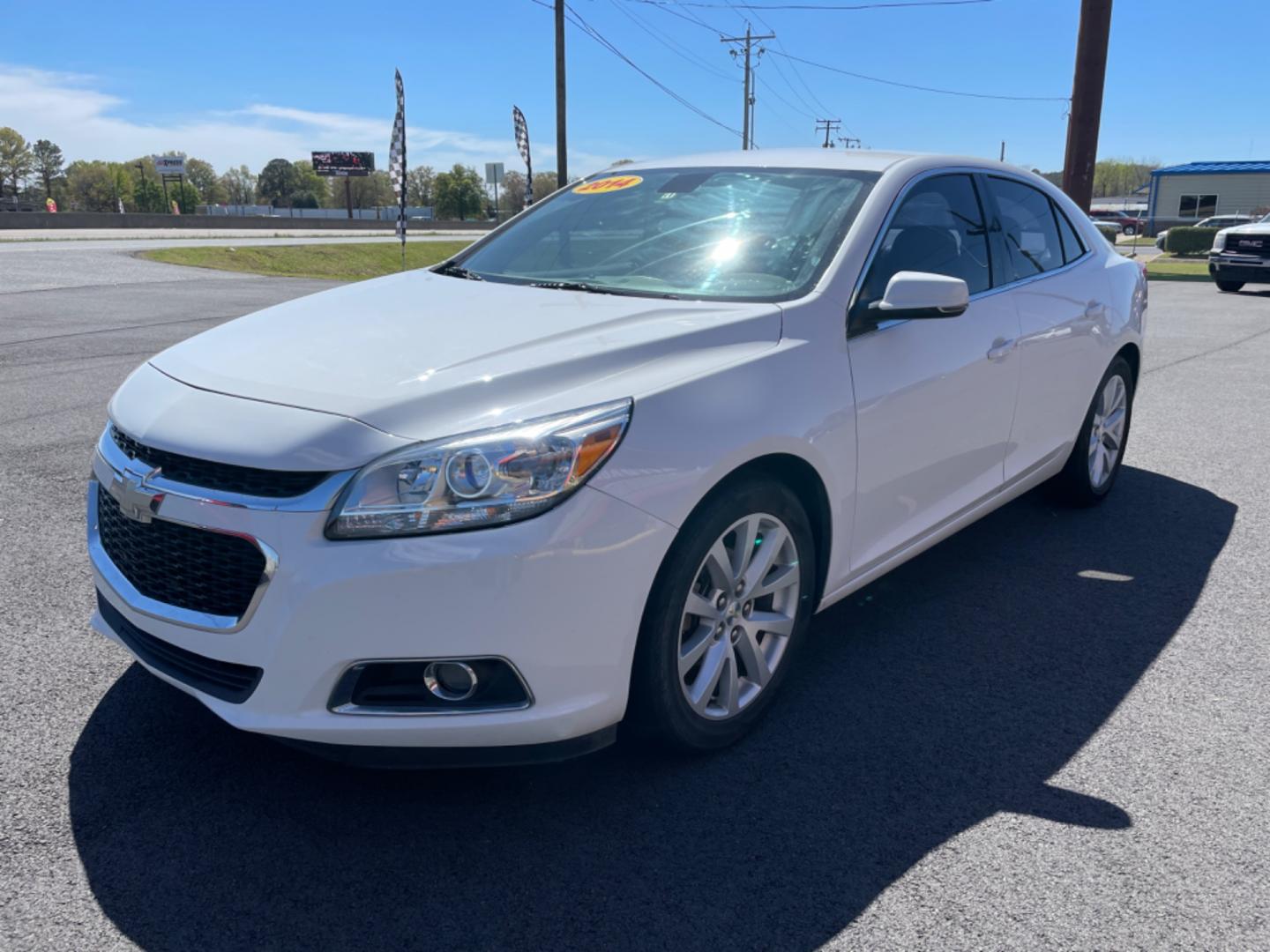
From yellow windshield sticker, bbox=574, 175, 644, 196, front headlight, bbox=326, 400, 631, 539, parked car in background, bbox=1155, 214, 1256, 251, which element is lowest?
front headlight, bbox=326, 400, 631, 539

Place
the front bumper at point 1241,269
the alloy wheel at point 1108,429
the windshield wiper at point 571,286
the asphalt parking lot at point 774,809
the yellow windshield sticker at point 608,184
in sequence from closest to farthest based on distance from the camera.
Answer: the asphalt parking lot at point 774,809 < the windshield wiper at point 571,286 < the yellow windshield sticker at point 608,184 < the alloy wheel at point 1108,429 < the front bumper at point 1241,269

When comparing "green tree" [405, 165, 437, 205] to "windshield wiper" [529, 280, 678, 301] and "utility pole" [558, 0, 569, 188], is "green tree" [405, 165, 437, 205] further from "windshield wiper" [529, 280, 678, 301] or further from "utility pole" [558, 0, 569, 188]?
"windshield wiper" [529, 280, 678, 301]

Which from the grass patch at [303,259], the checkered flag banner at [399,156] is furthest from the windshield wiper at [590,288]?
the grass patch at [303,259]

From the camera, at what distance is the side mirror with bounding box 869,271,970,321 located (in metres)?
3.12

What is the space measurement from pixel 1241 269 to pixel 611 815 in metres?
21.0

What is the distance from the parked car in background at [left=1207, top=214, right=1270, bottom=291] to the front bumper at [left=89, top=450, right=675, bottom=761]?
20.7 meters

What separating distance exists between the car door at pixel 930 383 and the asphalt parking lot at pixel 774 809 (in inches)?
20.3

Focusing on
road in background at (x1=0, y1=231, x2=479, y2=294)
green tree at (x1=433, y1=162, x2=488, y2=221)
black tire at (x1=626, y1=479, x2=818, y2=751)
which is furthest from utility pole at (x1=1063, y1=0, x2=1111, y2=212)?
green tree at (x1=433, y1=162, x2=488, y2=221)

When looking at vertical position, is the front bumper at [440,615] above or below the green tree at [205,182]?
below

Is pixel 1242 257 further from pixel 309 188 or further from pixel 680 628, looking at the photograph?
pixel 309 188

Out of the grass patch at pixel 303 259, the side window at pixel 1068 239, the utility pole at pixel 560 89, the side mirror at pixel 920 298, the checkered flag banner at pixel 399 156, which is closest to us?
the side mirror at pixel 920 298

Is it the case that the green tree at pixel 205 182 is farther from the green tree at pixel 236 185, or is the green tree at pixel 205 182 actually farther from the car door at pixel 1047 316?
A: the car door at pixel 1047 316

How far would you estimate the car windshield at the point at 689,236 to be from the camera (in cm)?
332

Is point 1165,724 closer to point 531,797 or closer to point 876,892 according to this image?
point 876,892
